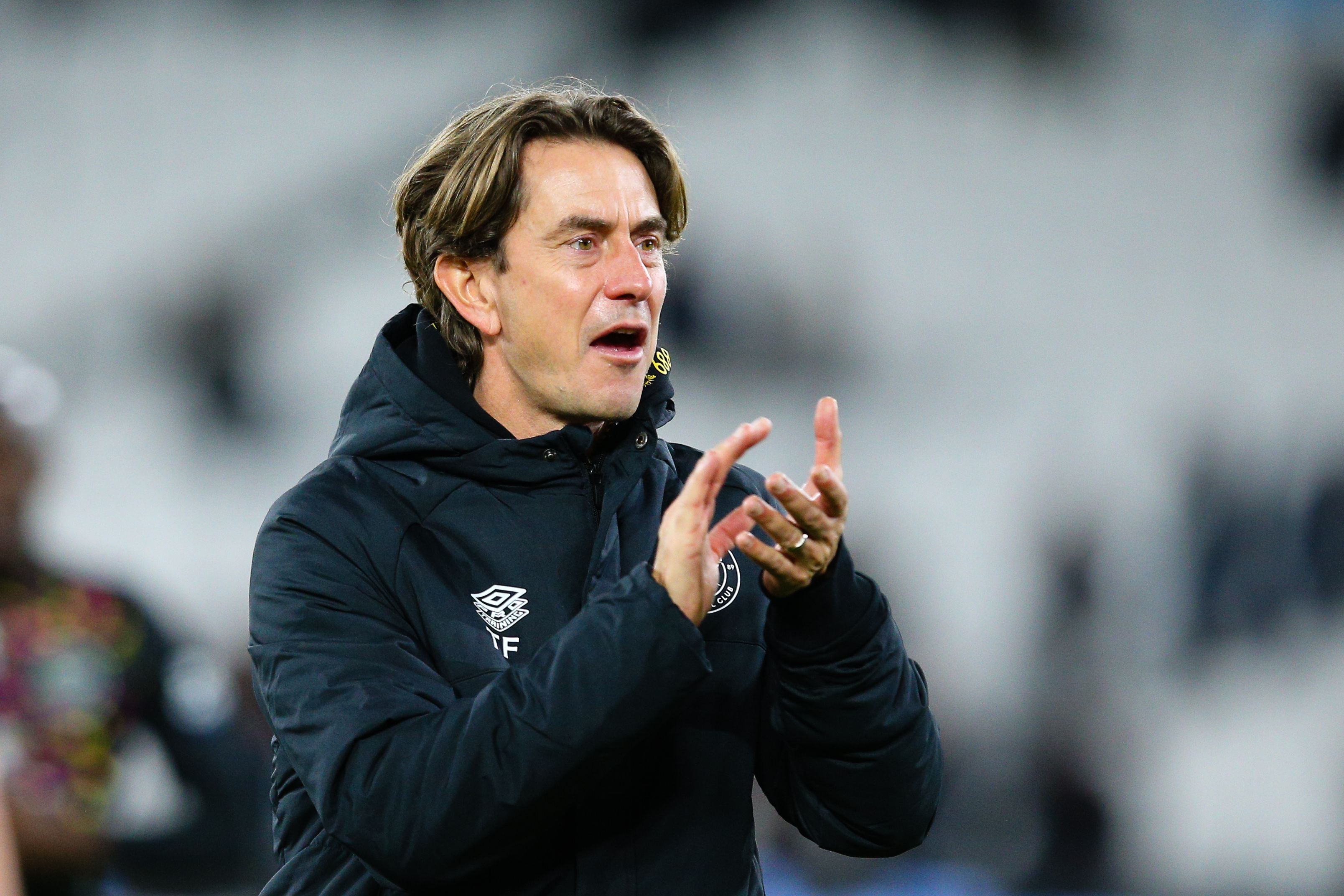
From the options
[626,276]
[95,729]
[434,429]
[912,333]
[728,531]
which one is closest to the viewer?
[728,531]

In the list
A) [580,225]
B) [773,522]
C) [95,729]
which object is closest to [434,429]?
[580,225]

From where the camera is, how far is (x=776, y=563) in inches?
45.7

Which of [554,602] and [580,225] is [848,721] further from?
[580,225]

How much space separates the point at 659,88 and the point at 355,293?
106 centimetres

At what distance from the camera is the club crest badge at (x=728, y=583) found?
1370mm

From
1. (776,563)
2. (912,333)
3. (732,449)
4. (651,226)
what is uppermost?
(651,226)

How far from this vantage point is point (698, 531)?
1.11 metres

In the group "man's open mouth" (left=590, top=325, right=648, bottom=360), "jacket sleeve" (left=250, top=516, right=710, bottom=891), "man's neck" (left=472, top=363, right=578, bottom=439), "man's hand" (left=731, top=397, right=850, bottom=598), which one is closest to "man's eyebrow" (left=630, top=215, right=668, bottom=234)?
"man's open mouth" (left=590, top=325, right=648, bottom=360)

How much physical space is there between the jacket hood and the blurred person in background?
234cm

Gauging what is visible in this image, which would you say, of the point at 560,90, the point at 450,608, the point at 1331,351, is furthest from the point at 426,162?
the point at 1331,351

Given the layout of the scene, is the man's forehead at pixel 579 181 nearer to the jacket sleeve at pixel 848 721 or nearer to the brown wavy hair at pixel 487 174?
the brown wavy hair at pixel 487 174

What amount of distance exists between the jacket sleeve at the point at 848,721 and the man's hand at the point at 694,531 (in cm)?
13

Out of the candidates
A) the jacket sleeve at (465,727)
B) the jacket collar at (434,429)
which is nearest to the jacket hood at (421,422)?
the jacket collar at (434,429)

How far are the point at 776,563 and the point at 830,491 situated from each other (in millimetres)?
79
